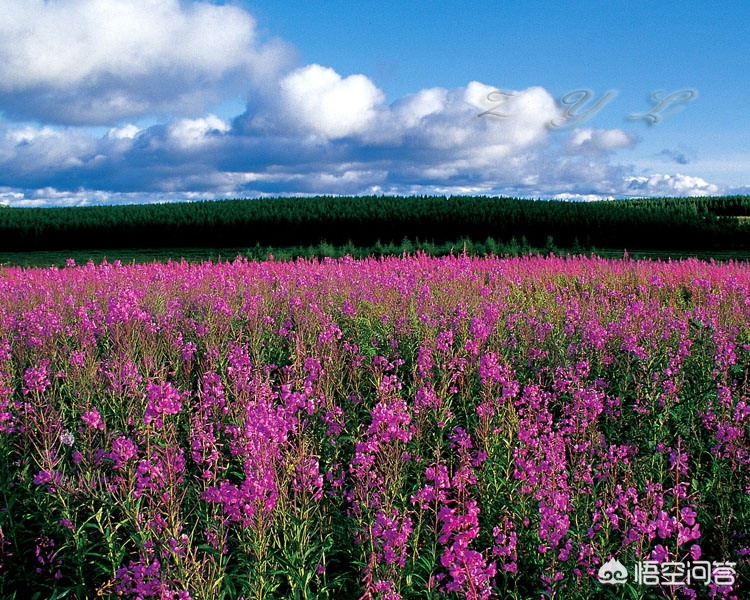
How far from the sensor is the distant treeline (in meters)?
26.1

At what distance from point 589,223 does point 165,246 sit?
66.1 ft

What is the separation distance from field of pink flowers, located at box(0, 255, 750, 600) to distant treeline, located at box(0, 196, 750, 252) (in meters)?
16.1

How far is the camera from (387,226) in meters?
27.6

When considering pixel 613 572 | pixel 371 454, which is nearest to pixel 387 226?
pixel 371 454

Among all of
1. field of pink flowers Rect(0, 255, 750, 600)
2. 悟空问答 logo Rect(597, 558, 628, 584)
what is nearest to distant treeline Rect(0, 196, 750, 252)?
field of pink flowers Rect(0, 255, 750, 600)

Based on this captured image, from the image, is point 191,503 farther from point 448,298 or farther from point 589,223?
point 589,223

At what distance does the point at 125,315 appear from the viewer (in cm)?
586

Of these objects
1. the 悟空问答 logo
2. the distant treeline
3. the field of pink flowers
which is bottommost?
the 悟空问答 logo

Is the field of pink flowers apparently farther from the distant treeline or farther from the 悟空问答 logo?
the distant treeline

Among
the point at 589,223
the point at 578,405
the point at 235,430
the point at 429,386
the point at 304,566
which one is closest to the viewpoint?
the point at 304,566

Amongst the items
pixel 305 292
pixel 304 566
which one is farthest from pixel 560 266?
pixel 304 566

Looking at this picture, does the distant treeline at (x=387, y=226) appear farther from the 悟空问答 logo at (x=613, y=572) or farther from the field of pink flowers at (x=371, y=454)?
the 悟空问答 logo at (x=613, y=572)

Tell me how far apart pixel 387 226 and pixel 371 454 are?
974 inches

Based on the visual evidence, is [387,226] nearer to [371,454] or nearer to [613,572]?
[371,454]
